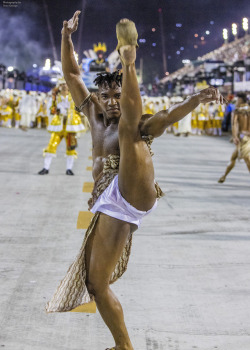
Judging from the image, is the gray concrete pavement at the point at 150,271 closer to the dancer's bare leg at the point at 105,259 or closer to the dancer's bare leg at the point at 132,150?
the dancer's bare leg at the point at 105,259

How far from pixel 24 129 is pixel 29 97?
11.3 ft

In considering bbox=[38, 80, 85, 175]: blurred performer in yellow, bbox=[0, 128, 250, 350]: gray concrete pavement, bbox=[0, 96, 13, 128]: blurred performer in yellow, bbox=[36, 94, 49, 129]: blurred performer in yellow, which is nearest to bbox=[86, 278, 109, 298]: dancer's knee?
bbox=[0, 128, 250, 350]: gray concrete pavement

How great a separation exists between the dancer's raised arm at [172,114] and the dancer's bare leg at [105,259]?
0.52 metres

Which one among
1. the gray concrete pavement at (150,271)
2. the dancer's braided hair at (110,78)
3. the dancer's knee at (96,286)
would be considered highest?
the dancer's braided hair at (110,78)

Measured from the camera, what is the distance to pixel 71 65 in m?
3.75

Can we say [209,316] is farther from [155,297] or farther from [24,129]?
[24,129]

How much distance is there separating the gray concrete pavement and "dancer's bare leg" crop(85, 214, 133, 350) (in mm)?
542

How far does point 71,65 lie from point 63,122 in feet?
28.0

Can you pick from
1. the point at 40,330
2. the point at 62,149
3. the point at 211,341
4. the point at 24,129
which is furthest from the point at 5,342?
the point at 24,129

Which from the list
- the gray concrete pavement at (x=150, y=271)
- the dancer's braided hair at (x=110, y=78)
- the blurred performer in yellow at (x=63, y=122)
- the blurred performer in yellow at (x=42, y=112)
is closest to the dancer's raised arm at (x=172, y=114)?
the dancer's braided hair at (x=110, y=78)

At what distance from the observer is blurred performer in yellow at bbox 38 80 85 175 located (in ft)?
39.6

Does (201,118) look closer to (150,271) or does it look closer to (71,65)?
(150,271)

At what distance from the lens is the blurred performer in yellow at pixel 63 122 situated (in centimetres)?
1208

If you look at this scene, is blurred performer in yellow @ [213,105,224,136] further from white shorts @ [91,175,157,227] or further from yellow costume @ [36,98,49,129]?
white shorts @ [91,175,157,227]
